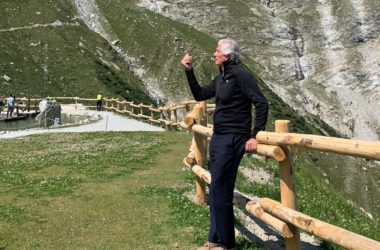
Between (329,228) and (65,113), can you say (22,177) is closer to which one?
(329,228)

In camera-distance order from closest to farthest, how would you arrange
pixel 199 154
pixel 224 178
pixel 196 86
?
pixel 224 178 < pixel 196 86 < pixel 199 154

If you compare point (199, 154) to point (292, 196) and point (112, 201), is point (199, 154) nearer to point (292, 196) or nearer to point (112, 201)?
point (112, 201)

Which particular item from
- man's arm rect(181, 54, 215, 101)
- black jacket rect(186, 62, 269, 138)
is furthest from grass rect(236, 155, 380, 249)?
man's arm rect(181, 54, 215, 101)

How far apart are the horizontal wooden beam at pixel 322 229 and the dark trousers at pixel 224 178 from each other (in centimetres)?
69

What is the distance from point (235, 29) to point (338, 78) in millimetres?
36528

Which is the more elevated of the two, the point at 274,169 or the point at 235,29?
the point at 235,29

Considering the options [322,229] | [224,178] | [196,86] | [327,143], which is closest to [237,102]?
[224,178]

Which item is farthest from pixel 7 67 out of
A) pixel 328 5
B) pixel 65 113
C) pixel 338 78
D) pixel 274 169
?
pixel 328 5

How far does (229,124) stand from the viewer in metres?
9.30

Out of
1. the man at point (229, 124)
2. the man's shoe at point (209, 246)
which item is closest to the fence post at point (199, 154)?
the man's shoe at point (209, 246)

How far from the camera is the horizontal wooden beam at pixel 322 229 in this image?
22.3 feet

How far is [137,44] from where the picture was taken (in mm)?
135250

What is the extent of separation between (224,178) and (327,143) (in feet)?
8.04

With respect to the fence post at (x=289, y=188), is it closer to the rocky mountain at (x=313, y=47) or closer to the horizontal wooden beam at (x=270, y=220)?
the horizontal wooden beam at (x=270, y=220)
